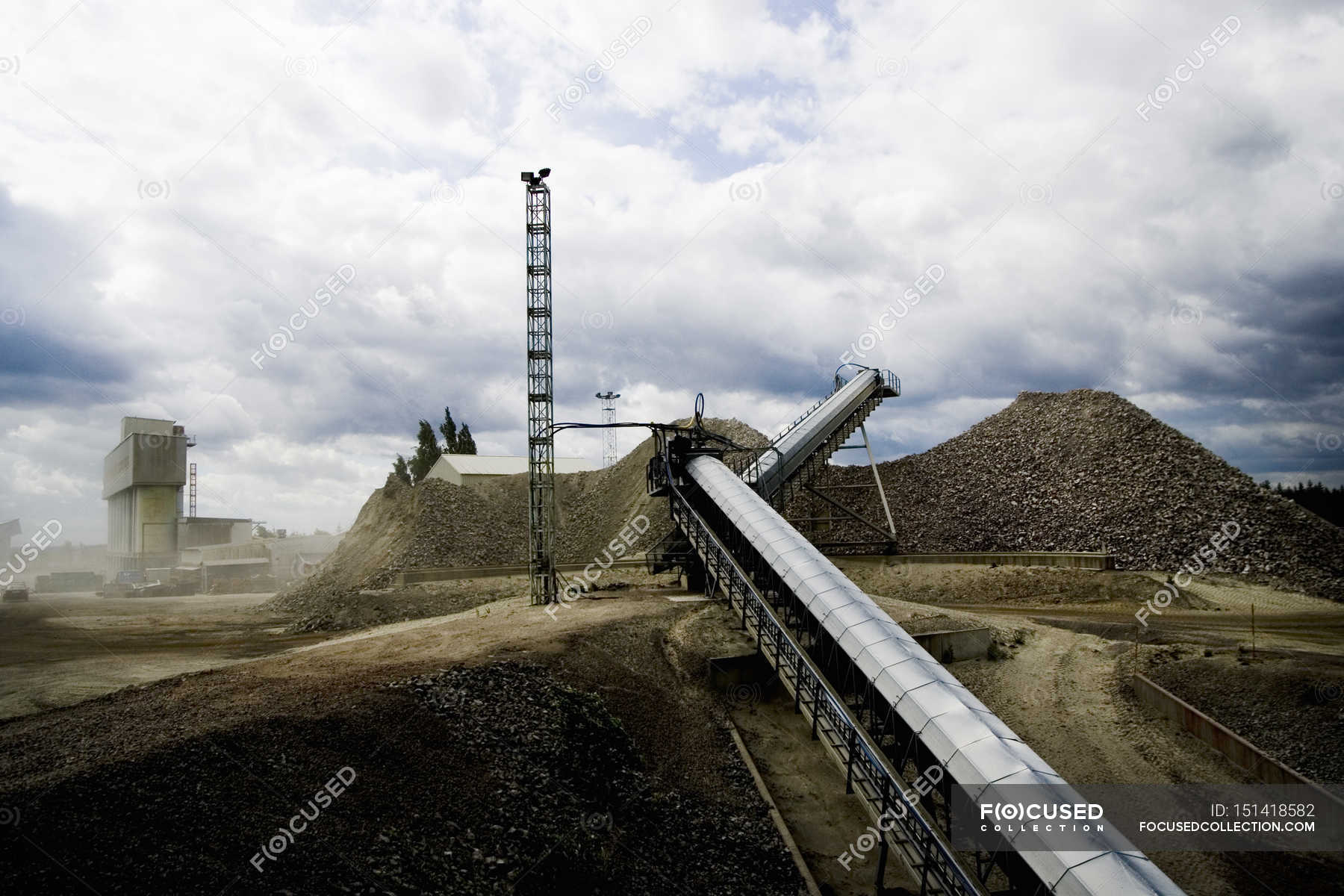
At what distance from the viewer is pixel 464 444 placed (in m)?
59.5

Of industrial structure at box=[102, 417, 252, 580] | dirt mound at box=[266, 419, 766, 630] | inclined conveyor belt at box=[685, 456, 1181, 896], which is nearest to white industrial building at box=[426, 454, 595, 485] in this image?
dirt mound at box=[266, 419, 766, 630]

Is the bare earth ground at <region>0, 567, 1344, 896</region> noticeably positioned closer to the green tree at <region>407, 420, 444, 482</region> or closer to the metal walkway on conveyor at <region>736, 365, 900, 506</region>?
the metal walkway on conveyor at <region>736, 365, 900, 506</region>

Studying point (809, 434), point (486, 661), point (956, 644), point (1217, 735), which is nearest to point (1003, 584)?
point (809, 434)

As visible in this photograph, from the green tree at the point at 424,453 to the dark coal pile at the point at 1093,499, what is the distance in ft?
104

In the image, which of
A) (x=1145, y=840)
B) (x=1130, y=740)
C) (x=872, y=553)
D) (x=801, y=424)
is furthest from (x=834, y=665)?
(x=872, y=553)

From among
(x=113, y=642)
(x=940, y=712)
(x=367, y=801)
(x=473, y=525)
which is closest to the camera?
(x=367, y=801)

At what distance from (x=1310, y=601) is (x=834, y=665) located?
2266 centimetres

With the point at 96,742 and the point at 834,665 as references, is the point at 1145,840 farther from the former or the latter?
the point at 96,742

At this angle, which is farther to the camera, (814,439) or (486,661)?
(814,439)

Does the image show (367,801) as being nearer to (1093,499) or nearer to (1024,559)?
(1024,559)

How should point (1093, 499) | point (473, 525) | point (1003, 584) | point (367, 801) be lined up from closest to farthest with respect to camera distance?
point (367, 801)
point (1003, 584)
point (1093, 499)
point (473, 525)

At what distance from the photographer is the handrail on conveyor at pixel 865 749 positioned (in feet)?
33.0

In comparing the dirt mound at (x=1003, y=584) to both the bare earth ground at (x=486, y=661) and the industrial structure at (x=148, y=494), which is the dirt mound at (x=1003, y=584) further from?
the industrial structure at (x=148, y=494)

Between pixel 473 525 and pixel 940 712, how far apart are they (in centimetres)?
3286
